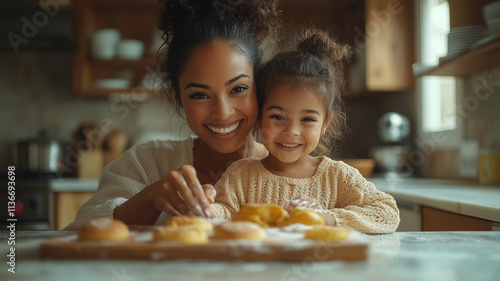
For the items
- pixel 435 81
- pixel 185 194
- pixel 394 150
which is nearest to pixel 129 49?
pixel 394 150

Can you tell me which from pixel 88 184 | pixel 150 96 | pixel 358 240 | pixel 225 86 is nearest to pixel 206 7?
pixel 225 86

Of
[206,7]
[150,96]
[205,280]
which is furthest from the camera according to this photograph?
[150,96]

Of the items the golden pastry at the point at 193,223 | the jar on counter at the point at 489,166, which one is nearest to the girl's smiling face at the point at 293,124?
the golden pastry at the point at 193,223

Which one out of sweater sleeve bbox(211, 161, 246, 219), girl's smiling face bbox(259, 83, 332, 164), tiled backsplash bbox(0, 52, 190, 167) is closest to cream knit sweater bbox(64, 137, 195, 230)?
sweater sleeve bbox(211, 161, 246, 219)

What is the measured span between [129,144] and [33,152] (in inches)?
25.2

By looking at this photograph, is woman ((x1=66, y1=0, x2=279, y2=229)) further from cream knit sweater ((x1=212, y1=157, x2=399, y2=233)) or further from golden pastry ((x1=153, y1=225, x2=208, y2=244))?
golden pastry ((x1=153, y1=225, x2=208, y2=244))

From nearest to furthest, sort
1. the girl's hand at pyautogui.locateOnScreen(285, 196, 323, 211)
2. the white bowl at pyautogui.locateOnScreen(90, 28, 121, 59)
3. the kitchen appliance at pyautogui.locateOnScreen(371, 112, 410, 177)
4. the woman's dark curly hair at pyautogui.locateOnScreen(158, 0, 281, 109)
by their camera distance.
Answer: the girl's hand at pyautogui.locateOnScreen(285, 196, 323, 211)
the woman's dark curly hair at pyautogui.locateOnScreen(158, 0, 281, 109)
the kitchen appliance at pyautogui.locateOnScreen(371, 112, 410, 177)
the white bowl at pyautogui.locateOnScreen(90, 28, 121, 59)

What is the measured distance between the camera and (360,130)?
345cm

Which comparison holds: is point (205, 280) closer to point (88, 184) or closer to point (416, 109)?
point (88, 184)

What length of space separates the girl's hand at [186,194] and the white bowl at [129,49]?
2.38 metres

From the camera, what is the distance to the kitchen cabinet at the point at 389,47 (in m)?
2.83

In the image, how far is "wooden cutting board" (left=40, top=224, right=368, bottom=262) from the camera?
55 centimetres

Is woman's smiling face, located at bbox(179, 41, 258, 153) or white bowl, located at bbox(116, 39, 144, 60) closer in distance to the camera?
woman's smiling face, located at bbox(179, 41, 258, 153)

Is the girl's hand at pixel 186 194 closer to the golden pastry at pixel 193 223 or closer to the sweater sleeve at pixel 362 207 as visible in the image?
the golden pastry at pixel 193 223
